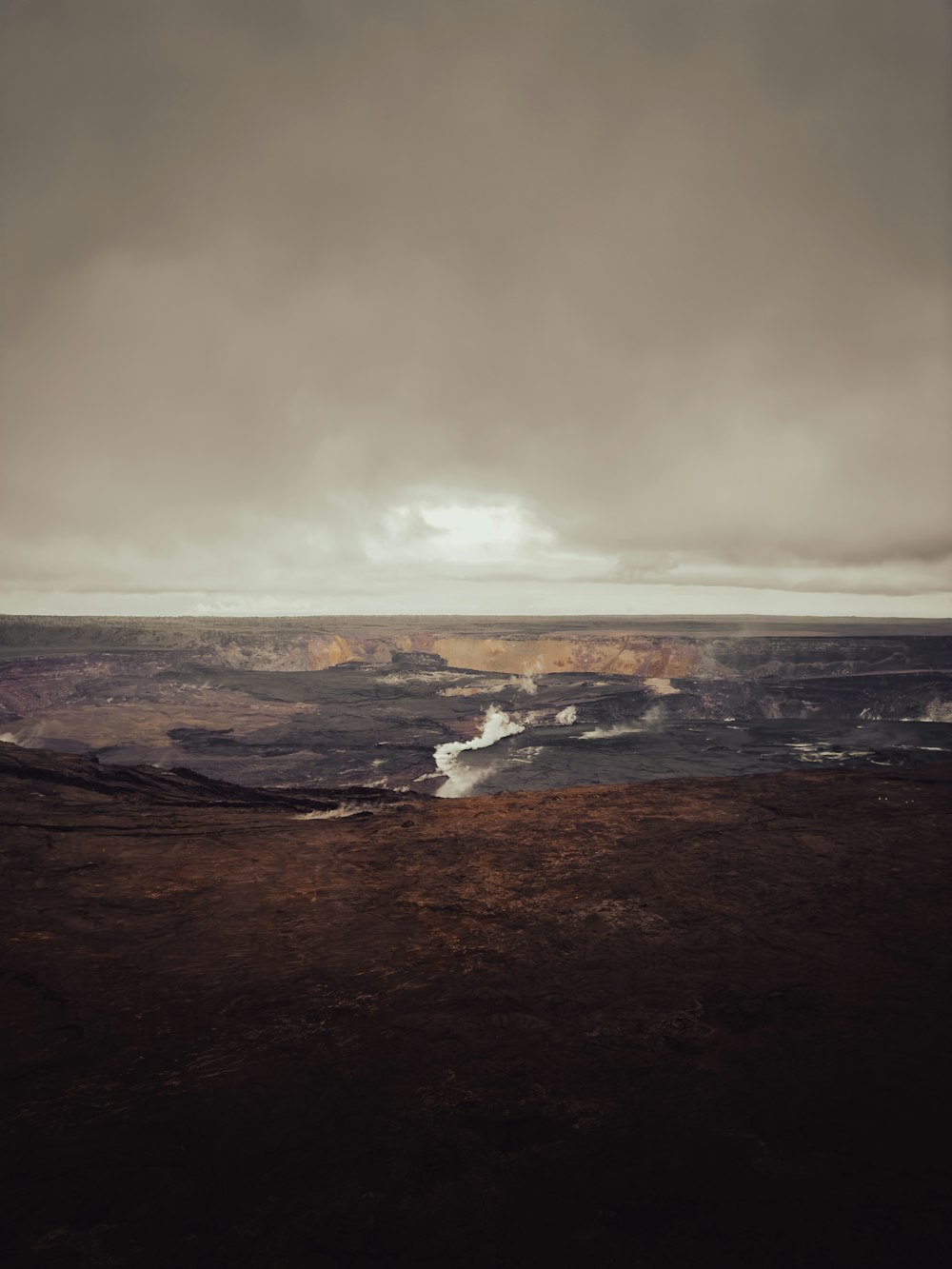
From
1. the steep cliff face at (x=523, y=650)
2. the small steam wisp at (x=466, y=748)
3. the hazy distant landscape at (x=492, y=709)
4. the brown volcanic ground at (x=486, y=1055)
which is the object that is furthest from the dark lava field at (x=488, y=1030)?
the steep cliff face at (x=523, y=650)

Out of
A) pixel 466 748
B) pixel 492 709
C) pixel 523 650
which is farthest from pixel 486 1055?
pixel 523 650

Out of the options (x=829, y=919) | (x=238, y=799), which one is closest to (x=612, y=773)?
(x=238, y=799)

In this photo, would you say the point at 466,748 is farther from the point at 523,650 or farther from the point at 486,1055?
the point at 523,650

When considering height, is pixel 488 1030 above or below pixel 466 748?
above

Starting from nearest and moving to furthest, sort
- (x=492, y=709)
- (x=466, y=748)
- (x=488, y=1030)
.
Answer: (x=488, y=1030) < (x=466, y=748) < (x=492, y=709)

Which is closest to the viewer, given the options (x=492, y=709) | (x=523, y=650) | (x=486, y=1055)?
(x=486, y=1055)

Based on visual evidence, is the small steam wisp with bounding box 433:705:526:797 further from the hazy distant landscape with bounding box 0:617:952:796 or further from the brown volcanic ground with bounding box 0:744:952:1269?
the brown volcanic ground with bounding box 0:744:952:1269

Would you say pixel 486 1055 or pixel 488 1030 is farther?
pixel 488 1030
